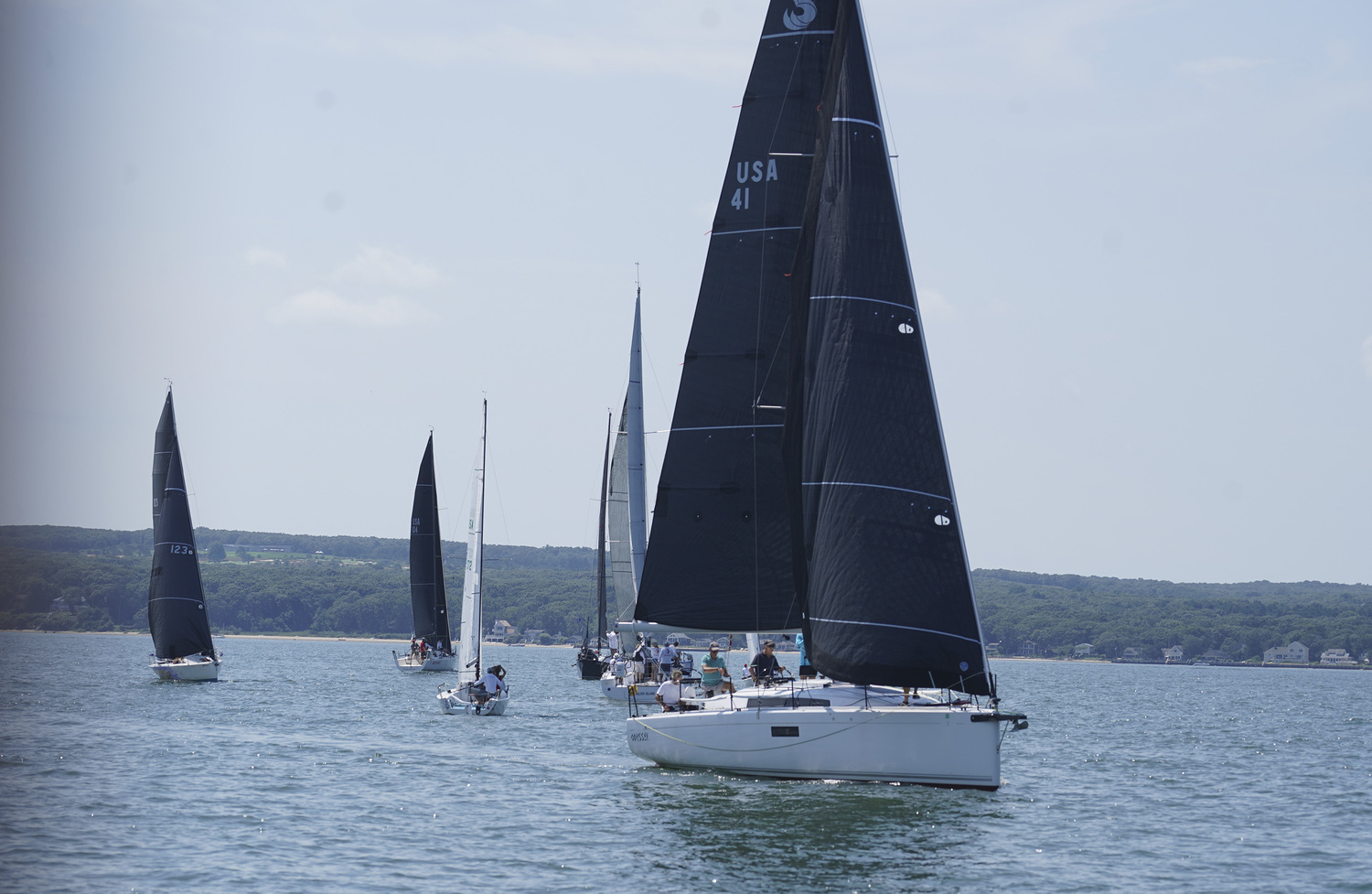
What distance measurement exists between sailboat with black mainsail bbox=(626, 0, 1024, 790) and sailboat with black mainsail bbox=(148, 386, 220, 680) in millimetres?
30834

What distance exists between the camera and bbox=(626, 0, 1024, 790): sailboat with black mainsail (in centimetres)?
2038

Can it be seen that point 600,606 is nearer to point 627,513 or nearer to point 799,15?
point 627,513

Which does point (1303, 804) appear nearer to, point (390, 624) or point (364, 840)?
point (364, 840)

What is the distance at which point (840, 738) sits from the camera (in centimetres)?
2016

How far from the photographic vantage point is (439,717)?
38.4 metres

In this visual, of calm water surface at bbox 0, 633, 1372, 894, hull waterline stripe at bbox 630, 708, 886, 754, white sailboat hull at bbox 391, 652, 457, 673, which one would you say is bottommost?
white sailboat hull at bbox 391, 652, 457, 673

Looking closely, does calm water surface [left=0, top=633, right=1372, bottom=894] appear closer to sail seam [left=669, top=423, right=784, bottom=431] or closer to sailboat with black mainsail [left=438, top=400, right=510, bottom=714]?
sailboat with black mainsail [left=438, top=400, right=510, bottom=714]

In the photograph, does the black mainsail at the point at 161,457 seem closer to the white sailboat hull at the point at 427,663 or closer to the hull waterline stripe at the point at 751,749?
the white sailboat hull at the point at 427,663

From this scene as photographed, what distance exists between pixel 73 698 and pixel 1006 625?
15909 cm

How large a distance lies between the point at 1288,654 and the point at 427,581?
136 meters

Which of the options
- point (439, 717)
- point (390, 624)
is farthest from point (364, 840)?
point (390, 624)

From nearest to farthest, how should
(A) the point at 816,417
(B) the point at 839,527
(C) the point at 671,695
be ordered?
(B) the point at 839,527 → (A) the point at 816,417 → (C) the point at 671,695

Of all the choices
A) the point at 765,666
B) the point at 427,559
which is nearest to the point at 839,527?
the point at 765,666

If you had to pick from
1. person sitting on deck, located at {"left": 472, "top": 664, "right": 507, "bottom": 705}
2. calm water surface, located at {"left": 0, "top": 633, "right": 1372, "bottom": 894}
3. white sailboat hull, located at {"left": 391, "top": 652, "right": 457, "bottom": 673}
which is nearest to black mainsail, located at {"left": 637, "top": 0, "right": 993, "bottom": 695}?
calm water surface, located at {"left": 0, "top": 633, "right": 1372, "bottom": 894}
